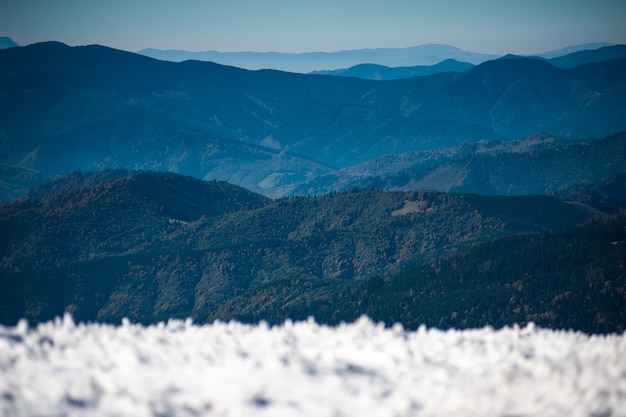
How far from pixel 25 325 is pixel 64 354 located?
32.7 ft

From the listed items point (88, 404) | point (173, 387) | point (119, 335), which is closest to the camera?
point (88, 404)

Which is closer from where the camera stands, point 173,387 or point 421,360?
point 173,387

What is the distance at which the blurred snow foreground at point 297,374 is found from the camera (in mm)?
94312

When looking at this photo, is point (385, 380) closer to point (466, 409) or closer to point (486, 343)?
point (466, 409)

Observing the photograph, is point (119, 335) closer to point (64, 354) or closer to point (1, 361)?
point (64, 354)

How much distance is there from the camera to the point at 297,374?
10531 cm

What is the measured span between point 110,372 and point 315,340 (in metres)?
31.8

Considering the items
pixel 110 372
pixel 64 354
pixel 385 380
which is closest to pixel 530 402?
pixel 385 380

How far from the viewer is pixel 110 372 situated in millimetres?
101875

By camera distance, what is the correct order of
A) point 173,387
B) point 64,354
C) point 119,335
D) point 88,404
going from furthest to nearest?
point 119,335 → point 64,354 → point 173,387 → point 88,404

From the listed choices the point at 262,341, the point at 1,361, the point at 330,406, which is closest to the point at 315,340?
the point at 262,341

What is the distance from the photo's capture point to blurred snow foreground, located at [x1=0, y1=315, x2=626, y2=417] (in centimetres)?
9431

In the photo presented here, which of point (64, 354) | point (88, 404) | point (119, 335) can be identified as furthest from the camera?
→ point (119, 335)

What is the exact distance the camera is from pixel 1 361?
102 m
